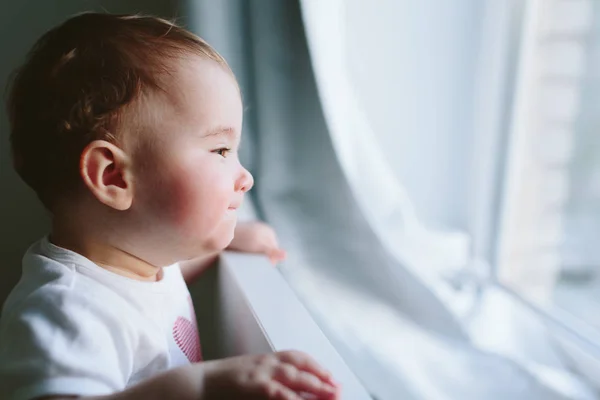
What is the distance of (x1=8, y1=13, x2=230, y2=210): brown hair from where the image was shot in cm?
54

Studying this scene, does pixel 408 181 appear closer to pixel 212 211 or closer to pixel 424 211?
pixel 424 211

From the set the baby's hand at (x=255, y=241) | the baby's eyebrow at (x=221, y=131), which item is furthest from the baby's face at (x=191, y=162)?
the baby's hand at (x=255, y=241)

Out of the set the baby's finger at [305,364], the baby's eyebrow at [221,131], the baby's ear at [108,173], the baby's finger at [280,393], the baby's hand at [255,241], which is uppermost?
the baby's eyebrow at [221,131]

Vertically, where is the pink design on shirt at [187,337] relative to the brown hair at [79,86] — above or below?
below

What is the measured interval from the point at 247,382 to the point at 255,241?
0.32 metres

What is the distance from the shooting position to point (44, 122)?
559mm

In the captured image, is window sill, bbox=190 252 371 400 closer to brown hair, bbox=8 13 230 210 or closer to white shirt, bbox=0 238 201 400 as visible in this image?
white shirt, bbox=0 238 201 400

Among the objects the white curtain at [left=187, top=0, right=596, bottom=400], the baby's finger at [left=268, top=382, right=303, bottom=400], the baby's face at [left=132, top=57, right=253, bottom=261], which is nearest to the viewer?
the baby's finger at [left=268, top=382, right=303, bottom=400]

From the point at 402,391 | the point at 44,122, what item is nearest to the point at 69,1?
the point at 44,122

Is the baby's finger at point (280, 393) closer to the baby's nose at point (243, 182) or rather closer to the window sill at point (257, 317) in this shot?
the window sill at point (257, 317)

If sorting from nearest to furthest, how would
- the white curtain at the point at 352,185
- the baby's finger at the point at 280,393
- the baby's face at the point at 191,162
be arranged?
the baby's finger at the point at 280,393
the baby's face at the point at 191,162
the white curtain at the point at 352,185

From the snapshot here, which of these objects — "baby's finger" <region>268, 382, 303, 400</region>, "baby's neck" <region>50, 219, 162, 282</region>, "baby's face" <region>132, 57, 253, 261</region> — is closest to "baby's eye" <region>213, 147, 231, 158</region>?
"baby's face" <region>132, 57, 253, 261</region>

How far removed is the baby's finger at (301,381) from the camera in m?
0.48

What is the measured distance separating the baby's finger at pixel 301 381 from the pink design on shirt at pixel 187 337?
0.22 metres
